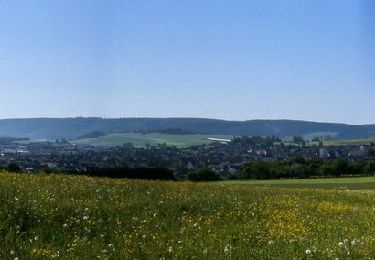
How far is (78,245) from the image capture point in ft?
32.2

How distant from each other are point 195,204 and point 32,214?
498cm

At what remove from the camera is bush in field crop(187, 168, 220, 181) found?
66.1 meters

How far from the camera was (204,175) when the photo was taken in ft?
226

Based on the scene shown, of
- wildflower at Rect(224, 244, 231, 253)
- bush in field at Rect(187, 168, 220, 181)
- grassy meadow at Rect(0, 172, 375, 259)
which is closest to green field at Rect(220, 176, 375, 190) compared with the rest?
bush in field at Rect(187, 168, 220, 181)

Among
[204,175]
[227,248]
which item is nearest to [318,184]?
[204,175]

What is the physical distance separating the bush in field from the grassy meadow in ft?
158

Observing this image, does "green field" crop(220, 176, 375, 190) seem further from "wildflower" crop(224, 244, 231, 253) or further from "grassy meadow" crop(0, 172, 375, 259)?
"wildflower" crop(224, 244, 231, 253)

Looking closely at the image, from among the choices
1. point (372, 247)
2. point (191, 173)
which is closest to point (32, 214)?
point (372, 247)

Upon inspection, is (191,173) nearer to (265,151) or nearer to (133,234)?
(133,234)

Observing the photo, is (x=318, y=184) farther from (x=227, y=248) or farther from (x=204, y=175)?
(x=227, y=248)

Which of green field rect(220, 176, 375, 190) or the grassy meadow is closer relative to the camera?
the grassy meadow

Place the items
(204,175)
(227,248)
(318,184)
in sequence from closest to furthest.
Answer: (227,248)
(318,184)
(204,175)

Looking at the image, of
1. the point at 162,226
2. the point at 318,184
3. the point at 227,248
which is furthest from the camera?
the point at 318,184

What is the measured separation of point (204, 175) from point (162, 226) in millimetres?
57008
